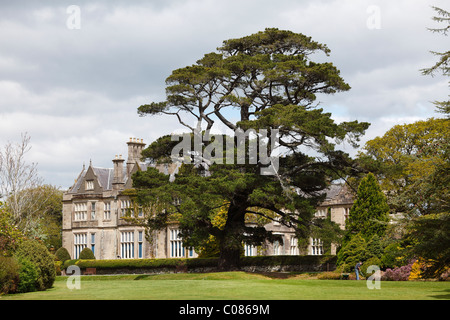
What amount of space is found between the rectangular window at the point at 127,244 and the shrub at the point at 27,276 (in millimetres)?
34464

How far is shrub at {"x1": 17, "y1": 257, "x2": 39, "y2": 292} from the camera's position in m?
20.9

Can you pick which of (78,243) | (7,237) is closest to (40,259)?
(7,237)

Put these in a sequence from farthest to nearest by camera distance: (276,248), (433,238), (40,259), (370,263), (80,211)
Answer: (80,211)
(276,248)
(370,263)
(40,259)
(433,238)

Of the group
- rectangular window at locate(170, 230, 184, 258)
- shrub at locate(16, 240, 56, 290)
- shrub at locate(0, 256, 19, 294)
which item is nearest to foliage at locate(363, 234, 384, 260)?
shrub at locate(16, 240, 56, 290)

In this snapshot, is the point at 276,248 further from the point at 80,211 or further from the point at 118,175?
the point at 80,211

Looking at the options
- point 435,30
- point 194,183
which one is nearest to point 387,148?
point 194,183

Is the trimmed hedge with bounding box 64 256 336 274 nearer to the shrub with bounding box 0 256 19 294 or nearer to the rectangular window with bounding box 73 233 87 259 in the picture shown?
the rectangular window with bounding box 73 233 87 259

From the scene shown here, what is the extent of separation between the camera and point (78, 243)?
5894 cm

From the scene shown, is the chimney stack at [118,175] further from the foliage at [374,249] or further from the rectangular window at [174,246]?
the foliage at [374,249]

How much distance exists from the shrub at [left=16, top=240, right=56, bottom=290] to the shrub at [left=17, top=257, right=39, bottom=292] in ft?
0.57

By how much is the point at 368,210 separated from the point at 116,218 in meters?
32.5

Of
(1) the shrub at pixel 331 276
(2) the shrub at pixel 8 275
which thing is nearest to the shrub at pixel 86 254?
(1) the shrub at pixel 331 276
